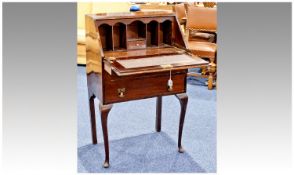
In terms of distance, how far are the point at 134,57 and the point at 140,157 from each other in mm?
900

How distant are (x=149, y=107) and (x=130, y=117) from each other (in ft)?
1.14

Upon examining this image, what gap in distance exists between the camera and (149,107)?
13.6 feet

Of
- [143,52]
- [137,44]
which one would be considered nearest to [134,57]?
[143,52]

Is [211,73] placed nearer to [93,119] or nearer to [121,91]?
[93,119]

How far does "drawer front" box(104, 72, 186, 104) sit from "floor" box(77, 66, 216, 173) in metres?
0.63

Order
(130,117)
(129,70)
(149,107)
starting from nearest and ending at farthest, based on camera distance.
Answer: (129,70), (130,117), (149,107)

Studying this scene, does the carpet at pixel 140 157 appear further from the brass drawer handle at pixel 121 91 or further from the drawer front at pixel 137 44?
the drawer front at pixel 137 44

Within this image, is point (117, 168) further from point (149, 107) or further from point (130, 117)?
point (149, 107)

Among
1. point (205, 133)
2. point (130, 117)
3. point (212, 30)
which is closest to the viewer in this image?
point (205, 133)

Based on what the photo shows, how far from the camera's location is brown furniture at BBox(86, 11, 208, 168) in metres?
2.50

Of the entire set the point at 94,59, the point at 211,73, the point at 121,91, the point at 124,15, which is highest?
the point at 124,15

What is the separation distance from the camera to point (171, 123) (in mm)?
3748

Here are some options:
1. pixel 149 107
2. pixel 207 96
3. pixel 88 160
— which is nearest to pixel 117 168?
pixel 88 160

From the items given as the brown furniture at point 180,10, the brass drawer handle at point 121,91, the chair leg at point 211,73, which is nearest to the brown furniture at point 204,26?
the chair leg at point 211,73
